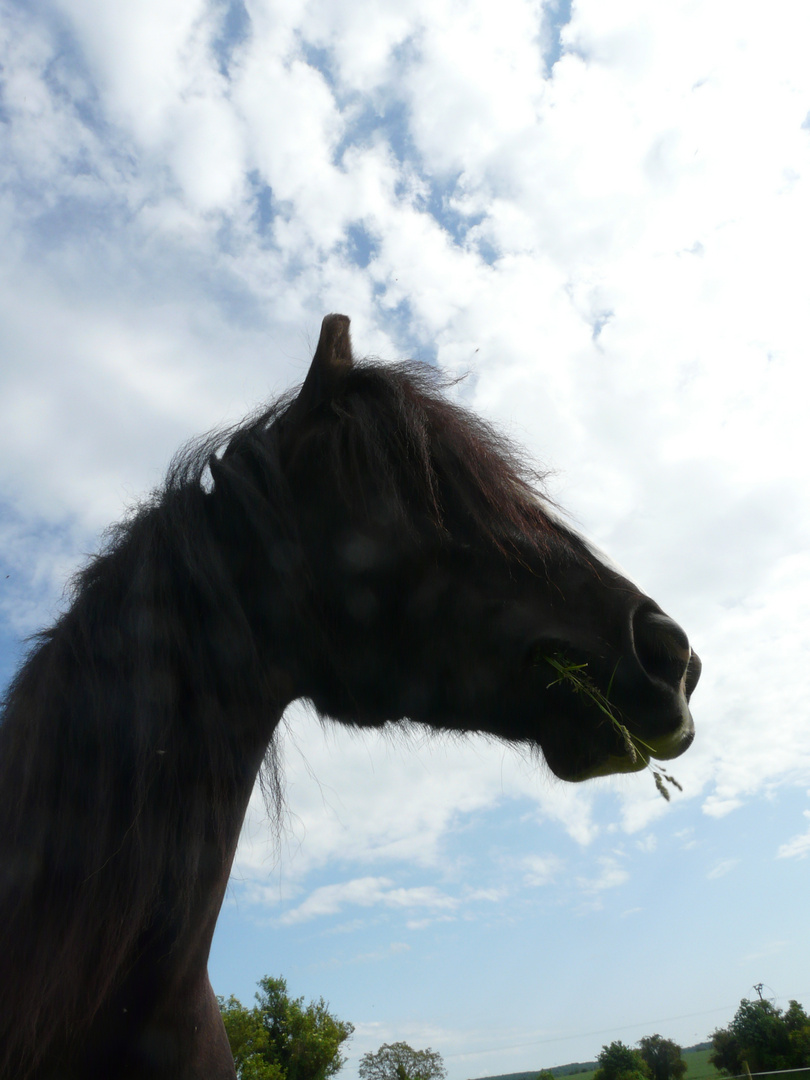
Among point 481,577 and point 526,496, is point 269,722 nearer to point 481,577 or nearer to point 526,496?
point 481,577

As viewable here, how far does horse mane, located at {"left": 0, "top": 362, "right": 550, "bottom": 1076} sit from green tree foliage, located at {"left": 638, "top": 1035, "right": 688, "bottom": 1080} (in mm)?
31519

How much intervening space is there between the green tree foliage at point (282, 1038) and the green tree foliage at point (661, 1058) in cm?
1276

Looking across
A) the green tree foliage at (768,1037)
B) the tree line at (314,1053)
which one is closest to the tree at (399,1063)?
the tree line at (314,1053)

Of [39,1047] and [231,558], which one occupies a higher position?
[231,558]

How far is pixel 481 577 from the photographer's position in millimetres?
1757

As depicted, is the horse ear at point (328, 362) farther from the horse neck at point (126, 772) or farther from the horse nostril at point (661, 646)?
the horse nostril at point (661, 646)

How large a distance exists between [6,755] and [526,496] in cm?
151

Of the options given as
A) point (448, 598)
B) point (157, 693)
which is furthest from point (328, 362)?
point (157, 693)

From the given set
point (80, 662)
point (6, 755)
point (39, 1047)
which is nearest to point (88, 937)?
point (39, 1047)

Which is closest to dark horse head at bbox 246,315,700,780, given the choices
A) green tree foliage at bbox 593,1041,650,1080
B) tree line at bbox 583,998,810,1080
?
tree line at bbox 583,998,810,1080

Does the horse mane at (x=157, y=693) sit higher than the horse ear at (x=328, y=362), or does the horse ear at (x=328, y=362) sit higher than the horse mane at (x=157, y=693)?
the horse ear at (x=328, y=362)

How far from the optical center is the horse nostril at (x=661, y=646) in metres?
1.56

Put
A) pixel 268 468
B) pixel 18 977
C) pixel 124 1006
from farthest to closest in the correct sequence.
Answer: pixel 268 468, pixel 124 1006, pixel 18 977

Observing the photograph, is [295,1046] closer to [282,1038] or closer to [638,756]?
[282,1038]
